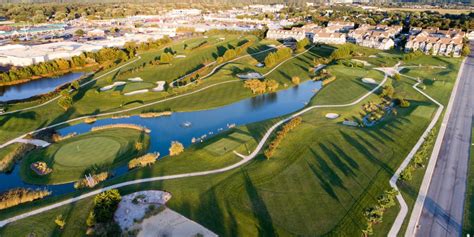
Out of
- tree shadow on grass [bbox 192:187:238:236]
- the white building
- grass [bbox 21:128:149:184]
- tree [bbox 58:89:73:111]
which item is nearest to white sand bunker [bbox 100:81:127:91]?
tree [bbox 58:89:73:111]

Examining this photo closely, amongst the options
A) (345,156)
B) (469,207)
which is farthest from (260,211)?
(469,207)

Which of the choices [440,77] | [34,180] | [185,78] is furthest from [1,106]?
[440,77]

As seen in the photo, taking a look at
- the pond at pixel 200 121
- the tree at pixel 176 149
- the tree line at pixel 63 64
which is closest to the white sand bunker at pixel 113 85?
the pond at pixel 200 121

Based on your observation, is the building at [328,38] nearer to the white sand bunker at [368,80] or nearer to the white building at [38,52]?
the white sand bunker at [368,80]

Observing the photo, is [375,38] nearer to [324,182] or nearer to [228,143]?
[228,143]

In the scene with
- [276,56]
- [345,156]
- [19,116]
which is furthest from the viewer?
[276,56]

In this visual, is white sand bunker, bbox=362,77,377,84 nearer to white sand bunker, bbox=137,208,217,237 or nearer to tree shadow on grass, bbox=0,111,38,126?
white sand bunker, bbox=137,208,217,237

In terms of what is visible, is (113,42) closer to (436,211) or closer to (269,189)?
(269,189)
